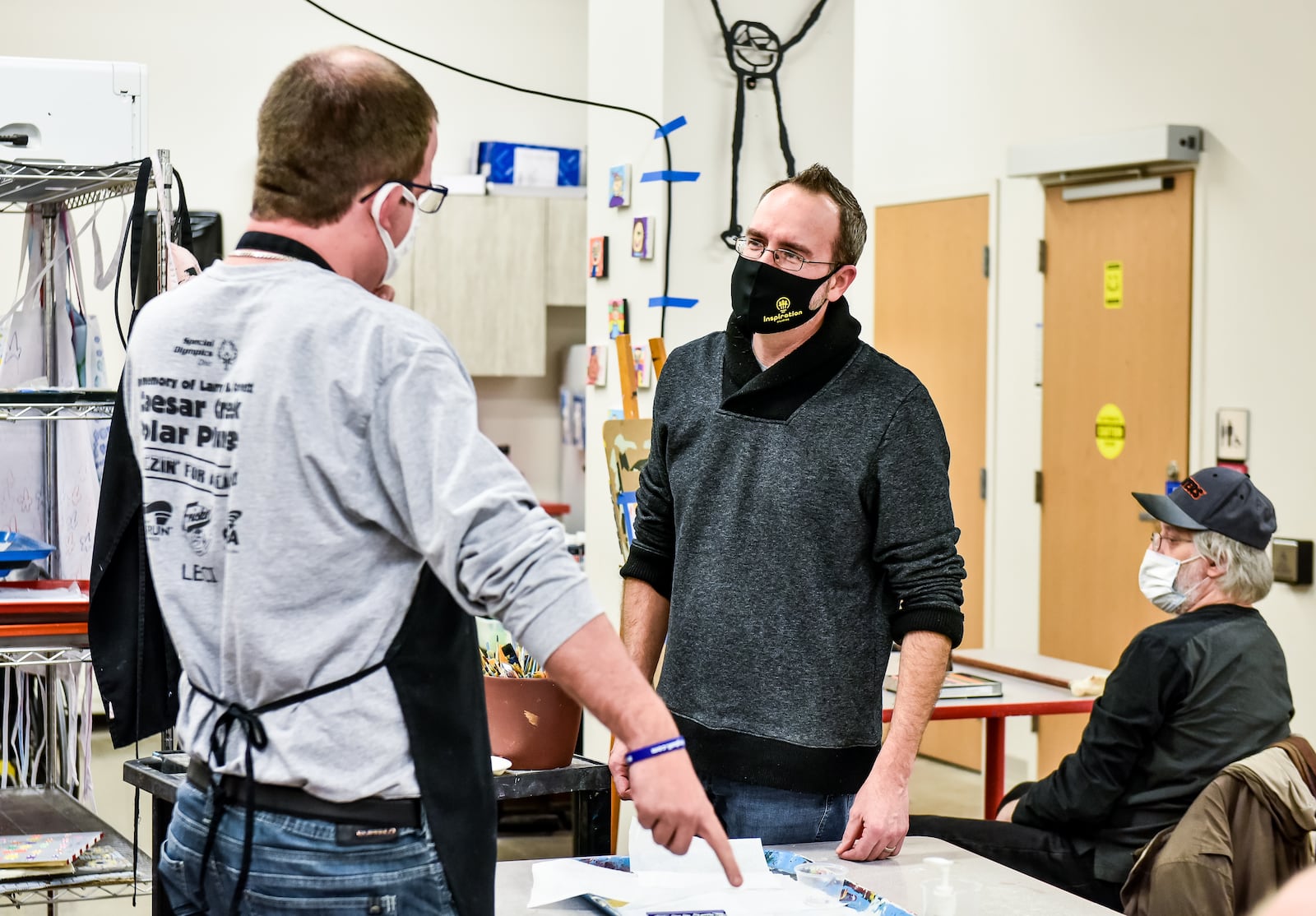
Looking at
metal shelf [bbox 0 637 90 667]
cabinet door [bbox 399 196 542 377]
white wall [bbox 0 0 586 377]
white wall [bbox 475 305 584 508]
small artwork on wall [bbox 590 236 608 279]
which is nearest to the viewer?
metal shelf [bbox 0 637 90 667]

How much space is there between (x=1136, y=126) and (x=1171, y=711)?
8.26 ft

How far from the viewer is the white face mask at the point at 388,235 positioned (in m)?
1.16

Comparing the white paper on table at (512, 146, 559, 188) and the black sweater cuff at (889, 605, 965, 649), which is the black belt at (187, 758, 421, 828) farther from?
the white paper on table at (512, 146, 559, 188)

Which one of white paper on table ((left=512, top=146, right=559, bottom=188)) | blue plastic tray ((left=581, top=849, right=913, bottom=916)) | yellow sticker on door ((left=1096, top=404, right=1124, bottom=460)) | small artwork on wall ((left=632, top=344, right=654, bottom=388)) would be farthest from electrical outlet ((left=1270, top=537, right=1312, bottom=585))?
white paper on table ((left=512, top=146, right=559, bottom=188))

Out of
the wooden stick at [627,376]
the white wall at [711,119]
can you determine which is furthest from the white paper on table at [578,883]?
the white wall at [711,119]

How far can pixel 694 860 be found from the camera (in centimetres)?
171

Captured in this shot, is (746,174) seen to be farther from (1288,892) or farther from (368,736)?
(1288,892)

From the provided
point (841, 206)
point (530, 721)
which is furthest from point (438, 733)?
point (841, 206)

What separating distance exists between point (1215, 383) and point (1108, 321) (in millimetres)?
476

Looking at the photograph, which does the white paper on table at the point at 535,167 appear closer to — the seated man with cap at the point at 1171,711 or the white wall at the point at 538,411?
the white wall at the point at 538,411

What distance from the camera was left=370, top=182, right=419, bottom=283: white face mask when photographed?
3.82 ft

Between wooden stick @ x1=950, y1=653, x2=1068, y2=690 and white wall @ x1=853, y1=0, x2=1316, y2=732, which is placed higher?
white wall @ x1=853, y1=0, x2=1316, y2=732

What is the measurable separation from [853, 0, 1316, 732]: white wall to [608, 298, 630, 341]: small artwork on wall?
62.2 inches

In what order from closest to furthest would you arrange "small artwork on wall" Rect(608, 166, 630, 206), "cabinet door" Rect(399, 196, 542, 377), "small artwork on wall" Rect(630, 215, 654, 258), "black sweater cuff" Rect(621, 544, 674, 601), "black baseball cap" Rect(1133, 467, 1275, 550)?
"black sweater cuff" Rect(621, 544, 674, 601)
"black baseball cap" Rect(1133, 467, 1275, 550)
"small artwork on wall" Rect(630, 215, 654, 258)
"small artwork on wall" Rect(608, 166, 630, 206)
"cabinet door" Rect(399, 196, 542, 377)
